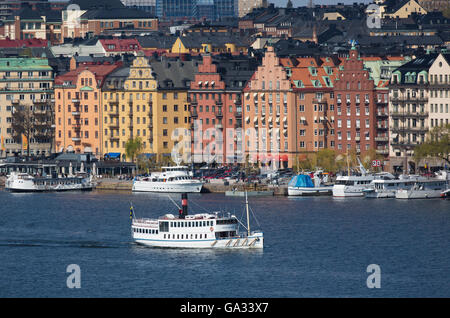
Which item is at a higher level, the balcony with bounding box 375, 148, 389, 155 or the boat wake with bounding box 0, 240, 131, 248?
the balcony with bounding box 375, 148, 389, 155

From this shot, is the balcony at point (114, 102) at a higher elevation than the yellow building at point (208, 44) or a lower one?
lower

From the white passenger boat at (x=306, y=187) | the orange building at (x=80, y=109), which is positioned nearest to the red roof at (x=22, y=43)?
the orange building at (x=80, y=109)

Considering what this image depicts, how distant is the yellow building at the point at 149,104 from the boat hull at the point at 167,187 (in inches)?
455

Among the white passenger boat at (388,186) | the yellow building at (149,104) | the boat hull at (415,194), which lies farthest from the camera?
the yellow building at (149,104)

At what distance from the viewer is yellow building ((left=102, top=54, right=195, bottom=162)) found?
127375mm

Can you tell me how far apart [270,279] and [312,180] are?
3965 cm

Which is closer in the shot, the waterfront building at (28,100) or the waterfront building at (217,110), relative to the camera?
the waterfront building at (217,110)

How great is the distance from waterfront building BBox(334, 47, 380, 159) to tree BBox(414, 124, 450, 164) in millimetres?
6518

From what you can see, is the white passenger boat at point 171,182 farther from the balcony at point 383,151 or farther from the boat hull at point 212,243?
the boat hull at point 212,243

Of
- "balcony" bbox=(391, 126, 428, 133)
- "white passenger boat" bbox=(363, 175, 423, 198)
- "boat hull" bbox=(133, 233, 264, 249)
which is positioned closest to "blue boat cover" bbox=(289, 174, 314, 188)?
"white passenger boat" bbox=(363, 175, 423, 198)

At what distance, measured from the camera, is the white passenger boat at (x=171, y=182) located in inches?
4390

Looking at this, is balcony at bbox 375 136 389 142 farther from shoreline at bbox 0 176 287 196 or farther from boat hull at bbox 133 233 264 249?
boat hull at bbox 133 233 264 249
